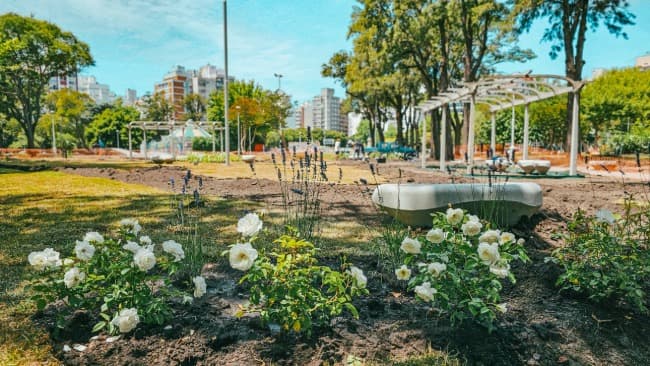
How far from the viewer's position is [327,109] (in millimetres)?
144625

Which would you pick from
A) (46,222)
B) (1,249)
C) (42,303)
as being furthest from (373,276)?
(46,222)

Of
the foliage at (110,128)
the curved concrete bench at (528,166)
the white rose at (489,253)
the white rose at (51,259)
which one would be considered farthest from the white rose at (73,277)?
the foliage at (110,128)

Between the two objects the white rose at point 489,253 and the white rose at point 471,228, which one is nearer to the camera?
the white rose at point 489,253

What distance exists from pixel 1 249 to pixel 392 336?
3.54 metres

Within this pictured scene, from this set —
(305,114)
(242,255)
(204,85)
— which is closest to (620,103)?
(242,255)

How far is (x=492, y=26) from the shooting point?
23.2 m

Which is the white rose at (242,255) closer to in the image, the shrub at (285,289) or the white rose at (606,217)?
the shrub at (285,289)

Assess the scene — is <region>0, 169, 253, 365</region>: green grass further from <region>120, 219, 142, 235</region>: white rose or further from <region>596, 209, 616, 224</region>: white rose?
<region>596, 209, 616, 224</region>: white rose

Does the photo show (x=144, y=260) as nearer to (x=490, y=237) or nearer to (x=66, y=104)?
(x=490, y=237)

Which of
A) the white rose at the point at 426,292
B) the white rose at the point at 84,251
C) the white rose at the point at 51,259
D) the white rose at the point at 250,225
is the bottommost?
the white rose at the point at 426,292

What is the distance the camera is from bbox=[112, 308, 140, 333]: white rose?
1868 mm

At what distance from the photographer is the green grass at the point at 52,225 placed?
6.80 ft

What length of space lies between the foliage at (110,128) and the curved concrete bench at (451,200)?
2097 inches

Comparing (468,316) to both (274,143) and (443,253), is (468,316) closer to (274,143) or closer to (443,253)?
(443,253)
